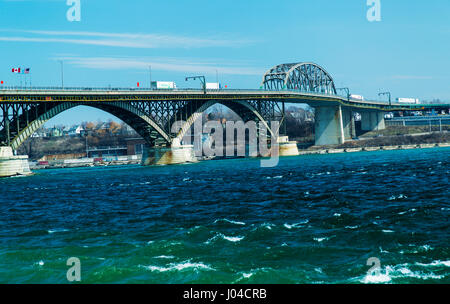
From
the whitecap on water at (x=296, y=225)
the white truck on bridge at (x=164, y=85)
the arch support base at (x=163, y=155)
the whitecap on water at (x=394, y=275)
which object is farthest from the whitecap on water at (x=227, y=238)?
the arch support base at (x=163, y=155)

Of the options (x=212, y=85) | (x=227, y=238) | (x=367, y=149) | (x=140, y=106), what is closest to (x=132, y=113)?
(x=140, y=106)

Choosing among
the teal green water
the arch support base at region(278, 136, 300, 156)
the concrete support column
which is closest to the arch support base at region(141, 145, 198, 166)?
the arch support base at region(278, 136, 300, 156)

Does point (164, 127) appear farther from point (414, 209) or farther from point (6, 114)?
point (414, 209)

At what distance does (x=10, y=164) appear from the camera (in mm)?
89125

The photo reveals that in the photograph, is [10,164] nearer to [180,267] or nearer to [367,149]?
[180,267]

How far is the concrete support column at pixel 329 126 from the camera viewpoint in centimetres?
18475

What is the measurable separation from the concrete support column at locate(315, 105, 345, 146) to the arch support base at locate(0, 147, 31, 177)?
118 meters

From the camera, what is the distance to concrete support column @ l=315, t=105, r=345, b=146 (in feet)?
606

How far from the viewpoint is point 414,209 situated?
30.0 metres

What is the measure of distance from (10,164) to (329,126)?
123m

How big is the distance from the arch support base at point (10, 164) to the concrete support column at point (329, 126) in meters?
118
